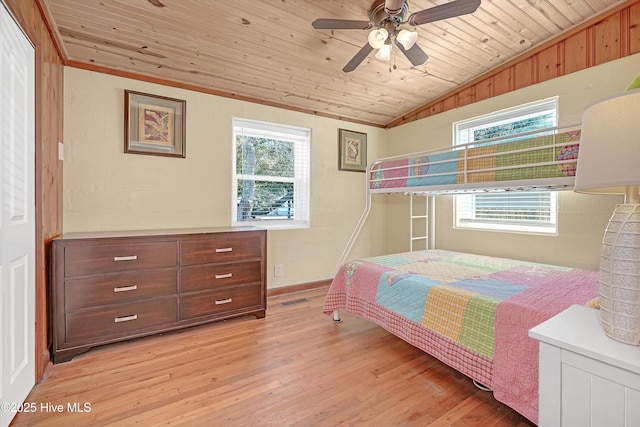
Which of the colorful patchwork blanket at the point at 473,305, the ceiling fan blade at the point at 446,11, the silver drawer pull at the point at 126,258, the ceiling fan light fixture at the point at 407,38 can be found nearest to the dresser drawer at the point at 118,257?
the silver drawer pull at the point at 126,258

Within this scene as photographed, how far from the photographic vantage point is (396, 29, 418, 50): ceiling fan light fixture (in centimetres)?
189

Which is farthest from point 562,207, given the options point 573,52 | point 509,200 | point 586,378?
point 586,378

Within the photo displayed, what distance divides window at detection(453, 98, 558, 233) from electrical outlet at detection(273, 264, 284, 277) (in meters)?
2.06

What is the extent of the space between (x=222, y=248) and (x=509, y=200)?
2.78 m

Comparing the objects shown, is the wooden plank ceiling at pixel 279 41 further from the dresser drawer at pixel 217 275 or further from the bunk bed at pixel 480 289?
the dresser drawer at pixel 217 275

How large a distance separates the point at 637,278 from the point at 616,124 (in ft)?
1.48

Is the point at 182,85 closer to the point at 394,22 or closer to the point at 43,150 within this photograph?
the point at 43,150

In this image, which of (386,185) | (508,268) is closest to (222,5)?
(386,185)

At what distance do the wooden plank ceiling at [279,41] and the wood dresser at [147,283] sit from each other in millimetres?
1439

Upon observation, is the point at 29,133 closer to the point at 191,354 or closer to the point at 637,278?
the point at 191,354

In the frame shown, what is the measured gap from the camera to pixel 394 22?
1961mm

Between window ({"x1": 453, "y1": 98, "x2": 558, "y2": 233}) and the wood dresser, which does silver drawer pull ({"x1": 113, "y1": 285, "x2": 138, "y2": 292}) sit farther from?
window ({"x1": 453, "y1": 98, "x2": 558, "y2": 233})

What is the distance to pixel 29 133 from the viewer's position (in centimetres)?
157

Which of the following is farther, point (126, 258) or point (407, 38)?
point (126, 258)
